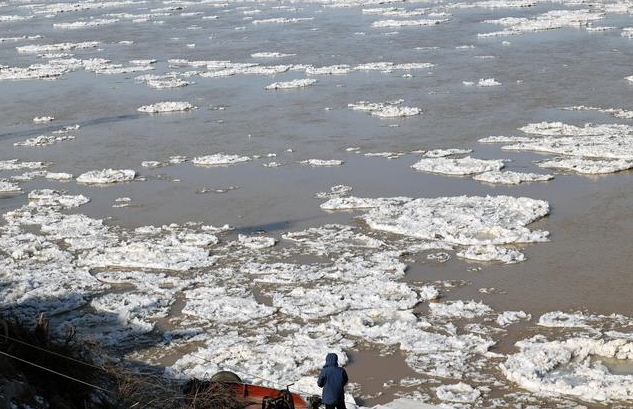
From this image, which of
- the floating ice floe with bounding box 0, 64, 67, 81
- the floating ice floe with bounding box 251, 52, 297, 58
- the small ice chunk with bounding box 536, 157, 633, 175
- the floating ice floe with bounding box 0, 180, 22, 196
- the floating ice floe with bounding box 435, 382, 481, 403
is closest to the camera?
the floating ice floe with bounding box 435, 382, 481, 403

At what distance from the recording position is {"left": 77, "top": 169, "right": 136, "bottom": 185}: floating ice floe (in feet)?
65.8

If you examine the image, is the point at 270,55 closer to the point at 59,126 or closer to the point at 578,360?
the point at 59,126

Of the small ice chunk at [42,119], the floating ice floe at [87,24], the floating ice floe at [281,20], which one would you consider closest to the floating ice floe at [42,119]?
the small ice chunk at [42,119]

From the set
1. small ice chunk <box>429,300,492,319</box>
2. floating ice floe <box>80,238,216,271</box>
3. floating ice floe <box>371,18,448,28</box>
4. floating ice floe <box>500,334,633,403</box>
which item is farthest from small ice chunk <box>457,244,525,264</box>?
floating ice floe <box>371,18,448,28</box>

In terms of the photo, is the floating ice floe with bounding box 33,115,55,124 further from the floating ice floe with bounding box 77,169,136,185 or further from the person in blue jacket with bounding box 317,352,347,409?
the person in blue jacket with bounding box 317,352,347,409

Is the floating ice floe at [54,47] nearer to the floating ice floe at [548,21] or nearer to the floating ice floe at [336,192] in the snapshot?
the floating ice floe at [548,21]

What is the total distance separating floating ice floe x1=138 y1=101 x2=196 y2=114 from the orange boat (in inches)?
718

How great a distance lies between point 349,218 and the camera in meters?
16.6

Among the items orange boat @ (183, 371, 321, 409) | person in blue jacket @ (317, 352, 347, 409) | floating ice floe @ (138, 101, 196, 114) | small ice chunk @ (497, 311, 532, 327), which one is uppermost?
person in blue jacket @ (317, 352, 347, 409)

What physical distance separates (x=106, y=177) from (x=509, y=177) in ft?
27.6

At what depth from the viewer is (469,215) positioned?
16.0 meters

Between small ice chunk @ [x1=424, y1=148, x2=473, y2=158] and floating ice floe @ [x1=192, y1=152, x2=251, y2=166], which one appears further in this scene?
floating ice floe @ [x1=192, y1=152, x2=251, y2=166]

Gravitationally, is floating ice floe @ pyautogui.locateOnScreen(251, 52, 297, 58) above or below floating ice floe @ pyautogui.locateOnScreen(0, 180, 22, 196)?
below

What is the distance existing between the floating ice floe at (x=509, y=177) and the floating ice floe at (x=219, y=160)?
17.7 feet
